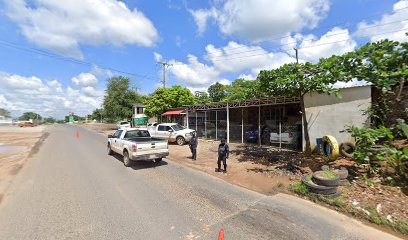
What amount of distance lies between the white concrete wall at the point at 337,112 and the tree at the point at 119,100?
3035 centimetres

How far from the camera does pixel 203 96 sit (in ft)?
157

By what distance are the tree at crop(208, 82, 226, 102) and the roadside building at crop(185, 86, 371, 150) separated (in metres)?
25.3

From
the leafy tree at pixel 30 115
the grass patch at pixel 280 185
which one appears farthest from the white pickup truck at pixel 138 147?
the leafy tree at pixel 30 115

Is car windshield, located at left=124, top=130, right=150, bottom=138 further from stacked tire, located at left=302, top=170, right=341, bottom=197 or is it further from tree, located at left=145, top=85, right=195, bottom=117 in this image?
tree, located at left=145, top=85, right=195, bottom=117

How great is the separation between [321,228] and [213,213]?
2306 millimetres

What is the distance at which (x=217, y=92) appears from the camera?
159 ft

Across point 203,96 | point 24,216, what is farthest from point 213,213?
point 203,96

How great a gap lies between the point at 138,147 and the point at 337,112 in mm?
9827

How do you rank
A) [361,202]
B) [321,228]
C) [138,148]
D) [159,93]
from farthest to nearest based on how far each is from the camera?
1. [159,93]
2. [138,148]
3. [361,202]
4. [321,228]

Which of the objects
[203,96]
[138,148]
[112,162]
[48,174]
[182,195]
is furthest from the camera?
[203,96]

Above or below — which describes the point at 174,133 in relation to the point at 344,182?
above

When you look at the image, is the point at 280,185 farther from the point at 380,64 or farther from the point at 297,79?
the point at 380,64

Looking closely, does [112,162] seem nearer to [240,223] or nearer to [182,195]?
[182,195]

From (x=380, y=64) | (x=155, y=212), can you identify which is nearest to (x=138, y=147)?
(x=155, y=212)
